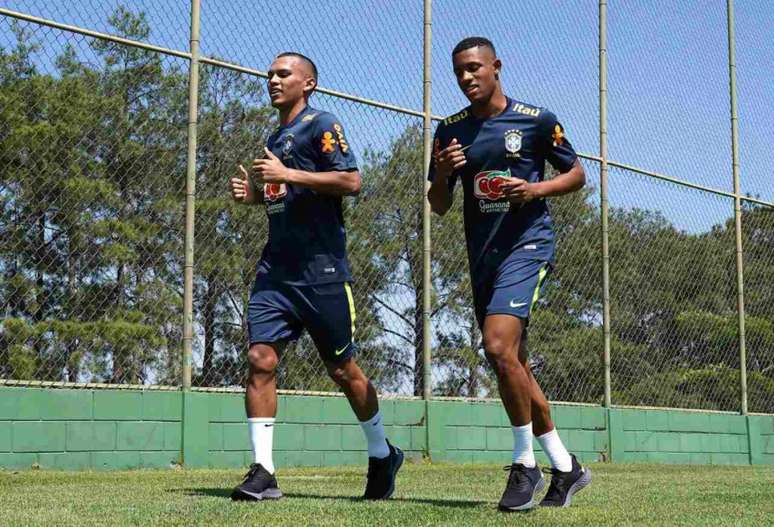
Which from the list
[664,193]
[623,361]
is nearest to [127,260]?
[623,361]

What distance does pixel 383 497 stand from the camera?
214 inches

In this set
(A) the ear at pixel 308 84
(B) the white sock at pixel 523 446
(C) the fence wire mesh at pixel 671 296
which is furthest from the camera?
(C) the fence wire mesh at pixel 671 296

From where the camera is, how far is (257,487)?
16.7 ft

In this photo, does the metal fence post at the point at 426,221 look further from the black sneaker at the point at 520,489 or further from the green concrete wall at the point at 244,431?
the black sneaker at the point at 520,489

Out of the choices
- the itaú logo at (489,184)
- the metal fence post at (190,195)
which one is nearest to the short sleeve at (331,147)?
the itaú logo at (489,184)

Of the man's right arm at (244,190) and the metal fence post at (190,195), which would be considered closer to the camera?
the man's right arm at (244,190)

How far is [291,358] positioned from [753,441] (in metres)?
6.72

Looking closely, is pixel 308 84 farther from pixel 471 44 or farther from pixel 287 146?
pixel 471 44

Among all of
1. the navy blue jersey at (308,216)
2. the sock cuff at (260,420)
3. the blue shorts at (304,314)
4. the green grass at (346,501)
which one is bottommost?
the green grass at (346,501)

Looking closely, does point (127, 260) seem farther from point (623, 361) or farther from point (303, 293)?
point (623, 361)

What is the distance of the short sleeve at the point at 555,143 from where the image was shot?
5.27 m

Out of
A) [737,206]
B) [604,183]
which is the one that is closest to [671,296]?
[604,183]

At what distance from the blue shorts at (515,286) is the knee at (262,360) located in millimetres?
956

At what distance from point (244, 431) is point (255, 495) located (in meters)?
3.97
